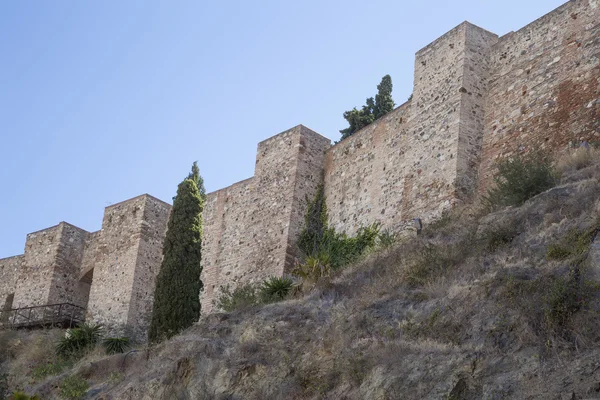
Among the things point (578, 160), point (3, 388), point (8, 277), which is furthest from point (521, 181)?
point (8, 277)

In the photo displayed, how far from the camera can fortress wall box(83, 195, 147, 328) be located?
83.7 ft

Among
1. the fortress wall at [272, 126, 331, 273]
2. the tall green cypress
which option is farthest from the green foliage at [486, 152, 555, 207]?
the tall green cypress

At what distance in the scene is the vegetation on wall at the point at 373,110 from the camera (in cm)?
3023

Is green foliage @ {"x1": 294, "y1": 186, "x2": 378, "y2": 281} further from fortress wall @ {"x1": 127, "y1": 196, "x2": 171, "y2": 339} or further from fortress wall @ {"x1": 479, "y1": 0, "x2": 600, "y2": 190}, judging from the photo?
fortress wall @ {"x1": 127, "y1": 196, "x2": 171, "y2": 339}

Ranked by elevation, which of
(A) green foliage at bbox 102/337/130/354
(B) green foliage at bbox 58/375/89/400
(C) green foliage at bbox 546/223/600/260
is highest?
(C) green foliage at bbox 546/223/600/260

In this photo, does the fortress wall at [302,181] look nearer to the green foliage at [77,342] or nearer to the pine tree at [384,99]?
the green foliage at [77,342]

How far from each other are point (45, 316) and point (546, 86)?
1660 centimetres

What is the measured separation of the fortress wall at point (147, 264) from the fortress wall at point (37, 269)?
12.5ft

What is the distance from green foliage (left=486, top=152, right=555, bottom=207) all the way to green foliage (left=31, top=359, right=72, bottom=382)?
9773 mm

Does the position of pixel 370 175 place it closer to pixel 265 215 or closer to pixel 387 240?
pixel 265 215

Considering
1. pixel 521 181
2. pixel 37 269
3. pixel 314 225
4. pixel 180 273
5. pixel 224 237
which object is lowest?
pixel 180 273

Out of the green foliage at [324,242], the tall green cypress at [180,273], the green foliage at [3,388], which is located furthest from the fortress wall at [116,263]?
the green foliage at [324,242]

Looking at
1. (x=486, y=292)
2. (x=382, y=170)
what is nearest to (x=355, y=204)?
(x=382, y=170)

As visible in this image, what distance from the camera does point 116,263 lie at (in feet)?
86.7
